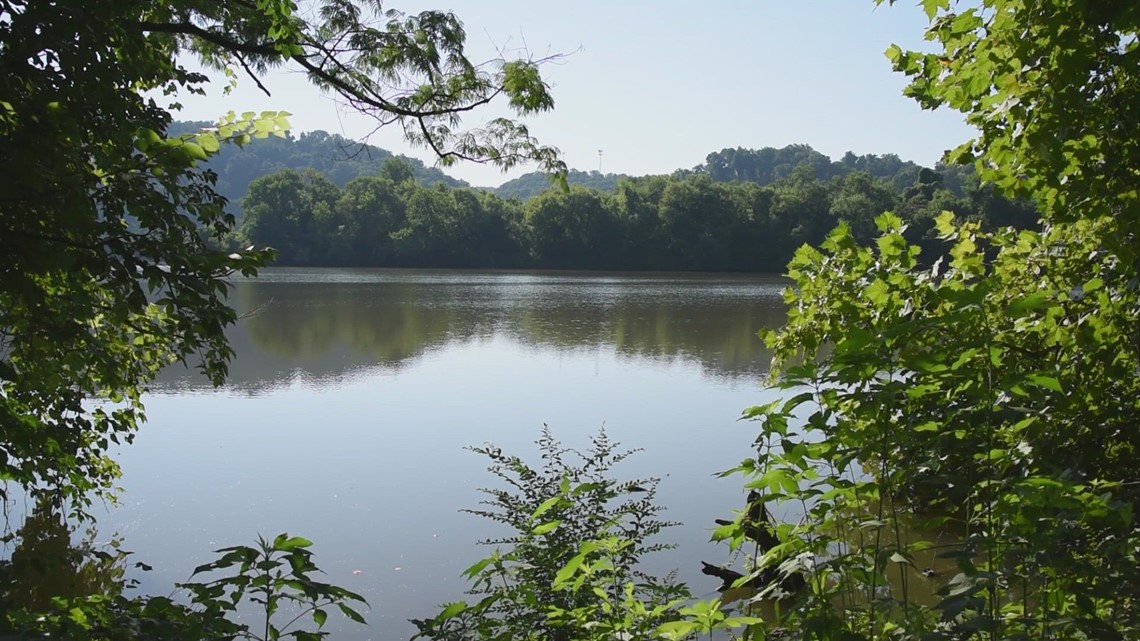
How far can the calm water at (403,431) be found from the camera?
6863 mm

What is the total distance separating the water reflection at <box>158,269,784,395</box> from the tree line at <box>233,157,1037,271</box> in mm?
21366

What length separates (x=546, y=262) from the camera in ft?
204

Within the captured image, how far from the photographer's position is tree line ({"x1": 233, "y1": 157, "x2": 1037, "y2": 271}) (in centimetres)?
5878

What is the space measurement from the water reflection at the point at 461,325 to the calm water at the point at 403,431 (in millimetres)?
100

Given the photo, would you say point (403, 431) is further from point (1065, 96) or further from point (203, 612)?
point (1065, 96)

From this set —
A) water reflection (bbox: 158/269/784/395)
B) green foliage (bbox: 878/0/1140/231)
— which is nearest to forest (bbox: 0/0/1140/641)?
green foliage (bbox: 878/0/1140/231)

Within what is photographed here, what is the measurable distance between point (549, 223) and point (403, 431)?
168 ft

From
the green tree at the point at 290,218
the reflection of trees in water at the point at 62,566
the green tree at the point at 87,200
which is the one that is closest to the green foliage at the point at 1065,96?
the green tree at the point at 87,200

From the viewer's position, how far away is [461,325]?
22.6 metres

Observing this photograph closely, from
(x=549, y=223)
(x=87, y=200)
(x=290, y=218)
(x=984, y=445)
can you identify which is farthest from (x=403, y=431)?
(x=290, y=218)

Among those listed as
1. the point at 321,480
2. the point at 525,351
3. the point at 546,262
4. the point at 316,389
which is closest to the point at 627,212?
the point at 546,262

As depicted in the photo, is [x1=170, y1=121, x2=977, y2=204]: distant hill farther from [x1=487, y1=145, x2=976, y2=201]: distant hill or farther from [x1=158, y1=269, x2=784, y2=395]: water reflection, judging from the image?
[x1=158, y1=269, x2=784, y2=395]: water reflection

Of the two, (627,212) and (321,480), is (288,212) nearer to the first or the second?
(627,212)

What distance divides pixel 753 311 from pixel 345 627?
73.9 ft
